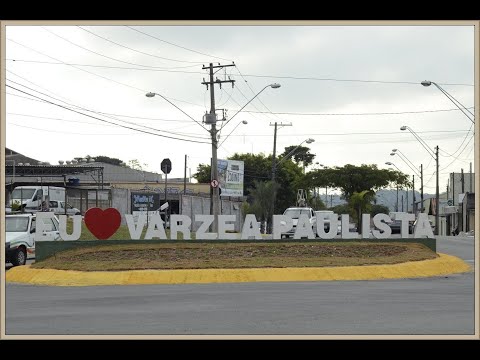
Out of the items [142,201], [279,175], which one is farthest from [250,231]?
[279,175]

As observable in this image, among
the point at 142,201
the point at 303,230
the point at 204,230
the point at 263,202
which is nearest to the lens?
the point at 204,230

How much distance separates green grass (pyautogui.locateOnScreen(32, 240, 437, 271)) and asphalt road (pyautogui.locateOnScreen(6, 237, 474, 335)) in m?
2.69

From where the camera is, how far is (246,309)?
567 inches

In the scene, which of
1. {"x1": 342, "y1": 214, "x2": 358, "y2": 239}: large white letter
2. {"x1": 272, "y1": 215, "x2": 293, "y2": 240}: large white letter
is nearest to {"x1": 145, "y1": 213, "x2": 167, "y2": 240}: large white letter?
{"x1": 272, "y1": 215, "x2": 293, "y2": 240}: large white letter

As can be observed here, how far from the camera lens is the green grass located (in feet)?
77.1

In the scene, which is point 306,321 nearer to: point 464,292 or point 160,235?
point 464,292

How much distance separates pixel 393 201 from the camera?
135375 mm

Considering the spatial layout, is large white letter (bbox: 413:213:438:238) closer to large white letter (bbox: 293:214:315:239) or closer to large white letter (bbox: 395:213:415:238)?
large white letter (bbox: 395:213:415:238)

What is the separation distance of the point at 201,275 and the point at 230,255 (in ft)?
10.2

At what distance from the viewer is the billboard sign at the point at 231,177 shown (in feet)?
245

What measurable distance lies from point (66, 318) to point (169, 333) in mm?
2793

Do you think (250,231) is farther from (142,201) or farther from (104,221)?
(142,201)

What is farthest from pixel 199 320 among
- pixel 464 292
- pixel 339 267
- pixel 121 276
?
pixel 339 267

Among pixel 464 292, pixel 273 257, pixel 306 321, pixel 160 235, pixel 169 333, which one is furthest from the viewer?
pixel 160 235
